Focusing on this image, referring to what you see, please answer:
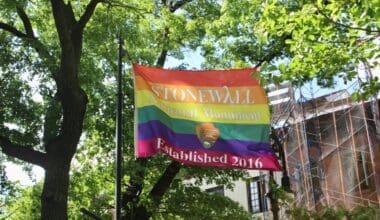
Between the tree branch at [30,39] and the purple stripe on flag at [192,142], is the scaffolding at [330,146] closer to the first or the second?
the tree branch at [30,39]

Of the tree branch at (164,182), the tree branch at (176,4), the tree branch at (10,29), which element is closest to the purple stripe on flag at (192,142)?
the tree branch at (10,29)

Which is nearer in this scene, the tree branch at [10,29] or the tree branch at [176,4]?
the tree branch at [10,29]

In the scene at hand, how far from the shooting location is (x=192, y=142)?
12.3 meters

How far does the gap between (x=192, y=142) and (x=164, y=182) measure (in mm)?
9776

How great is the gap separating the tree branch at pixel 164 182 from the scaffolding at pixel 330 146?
8061 millimetres

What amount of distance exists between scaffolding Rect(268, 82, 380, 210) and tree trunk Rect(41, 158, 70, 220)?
47.5ft

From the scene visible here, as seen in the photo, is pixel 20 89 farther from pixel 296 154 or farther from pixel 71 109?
pixel 296 154

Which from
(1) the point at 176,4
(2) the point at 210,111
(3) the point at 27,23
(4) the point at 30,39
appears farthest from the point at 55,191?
(1) the point at 176,4

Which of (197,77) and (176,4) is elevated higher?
(176,4)

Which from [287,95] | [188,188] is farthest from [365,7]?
[287,95]

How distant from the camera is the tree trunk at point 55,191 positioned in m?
15.0

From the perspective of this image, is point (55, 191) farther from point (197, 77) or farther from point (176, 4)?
point (176, 4)

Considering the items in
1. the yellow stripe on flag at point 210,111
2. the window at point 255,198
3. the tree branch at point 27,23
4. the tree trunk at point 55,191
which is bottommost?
the tree trunk at point 55,191

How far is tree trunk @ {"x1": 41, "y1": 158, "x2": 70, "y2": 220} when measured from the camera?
1500 centimetres
